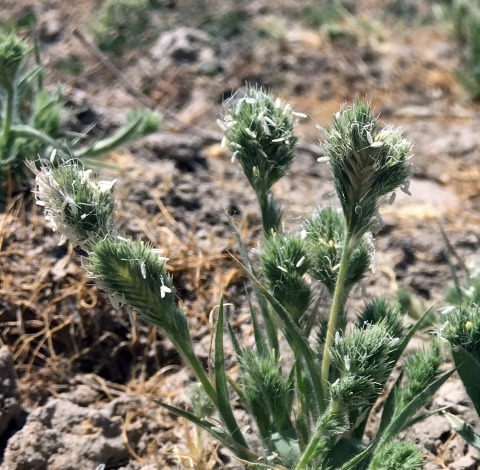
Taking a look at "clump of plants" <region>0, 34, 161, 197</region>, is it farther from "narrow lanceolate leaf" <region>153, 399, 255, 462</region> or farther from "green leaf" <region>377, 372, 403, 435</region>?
"green leaf" <region>377, 372, 403, 435</region>

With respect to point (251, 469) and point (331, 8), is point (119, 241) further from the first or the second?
point (331, 8)

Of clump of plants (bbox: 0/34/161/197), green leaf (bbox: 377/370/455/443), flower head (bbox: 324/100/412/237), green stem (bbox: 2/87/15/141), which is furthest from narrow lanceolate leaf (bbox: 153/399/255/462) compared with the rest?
green stem (bbox: 2/87/15/141)

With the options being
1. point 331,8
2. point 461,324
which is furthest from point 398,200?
point 331,8

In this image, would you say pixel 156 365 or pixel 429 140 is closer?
pixel 156 365

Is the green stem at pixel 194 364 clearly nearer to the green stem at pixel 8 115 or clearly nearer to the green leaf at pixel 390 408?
the green leaf at pixel 390 408

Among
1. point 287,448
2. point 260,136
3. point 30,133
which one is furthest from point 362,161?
point 30,133

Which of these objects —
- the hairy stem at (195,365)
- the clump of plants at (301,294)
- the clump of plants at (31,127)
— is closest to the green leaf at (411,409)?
the clump of plants at (301,294)
